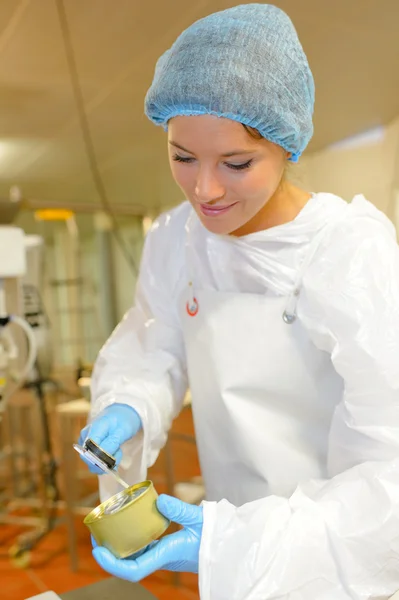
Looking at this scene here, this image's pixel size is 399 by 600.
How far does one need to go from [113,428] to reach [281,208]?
48cm

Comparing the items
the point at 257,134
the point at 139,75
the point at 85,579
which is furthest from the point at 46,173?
the point at 257,134

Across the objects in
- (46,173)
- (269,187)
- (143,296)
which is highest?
(46,173)

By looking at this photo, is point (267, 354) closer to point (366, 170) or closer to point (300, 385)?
point (300, 385)

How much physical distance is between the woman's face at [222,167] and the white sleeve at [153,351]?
263mm

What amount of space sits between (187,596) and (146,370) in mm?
1249

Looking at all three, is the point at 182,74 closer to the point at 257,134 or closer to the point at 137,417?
the point at 257,134

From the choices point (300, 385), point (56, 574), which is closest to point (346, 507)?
point (300, 385)

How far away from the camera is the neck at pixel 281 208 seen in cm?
91

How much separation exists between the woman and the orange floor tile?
46.4 inches

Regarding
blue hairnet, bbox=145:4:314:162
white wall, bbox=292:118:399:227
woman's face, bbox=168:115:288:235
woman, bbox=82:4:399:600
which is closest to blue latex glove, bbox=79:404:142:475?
woman, bbox=82:4:399:600

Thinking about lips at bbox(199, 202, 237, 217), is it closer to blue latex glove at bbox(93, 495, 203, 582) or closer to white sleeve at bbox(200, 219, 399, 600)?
white sleeve at bbox(200, 219, 399, 600)

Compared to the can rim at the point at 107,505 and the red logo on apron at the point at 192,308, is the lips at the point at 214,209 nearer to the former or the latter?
the red logo on apron at the point at 192,308

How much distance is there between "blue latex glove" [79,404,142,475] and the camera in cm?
89

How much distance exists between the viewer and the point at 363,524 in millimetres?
668
